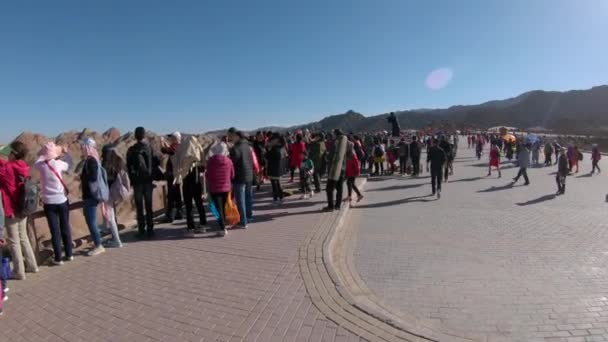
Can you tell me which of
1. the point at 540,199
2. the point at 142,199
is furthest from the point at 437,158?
the point at 142,199

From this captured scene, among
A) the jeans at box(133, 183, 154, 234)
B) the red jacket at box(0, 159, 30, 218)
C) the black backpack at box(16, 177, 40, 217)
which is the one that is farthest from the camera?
the jeans at box(133, 183, 154, 234)

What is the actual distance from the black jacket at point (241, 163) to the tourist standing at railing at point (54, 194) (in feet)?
8.85

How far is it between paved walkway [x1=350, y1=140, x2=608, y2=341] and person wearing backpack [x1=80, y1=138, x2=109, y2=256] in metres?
4.03

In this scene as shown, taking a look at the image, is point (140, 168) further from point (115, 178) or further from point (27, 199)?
point (27, 199)

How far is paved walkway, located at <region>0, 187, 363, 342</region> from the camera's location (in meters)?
3.70

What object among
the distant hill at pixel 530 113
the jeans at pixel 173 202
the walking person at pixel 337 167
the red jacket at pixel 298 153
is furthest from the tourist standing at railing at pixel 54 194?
the distant hill at pixel 530 113

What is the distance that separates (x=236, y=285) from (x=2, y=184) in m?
3.17

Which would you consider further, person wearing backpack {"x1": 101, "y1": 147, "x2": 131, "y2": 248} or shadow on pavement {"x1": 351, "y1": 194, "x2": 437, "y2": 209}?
shadow on pavement {"x1": 351, "y1": 194, "x2": 437, "y2": 209}

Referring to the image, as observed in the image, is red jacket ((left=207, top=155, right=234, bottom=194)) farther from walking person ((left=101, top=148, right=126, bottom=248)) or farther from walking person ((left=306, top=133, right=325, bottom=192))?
walking person ((left=306, top=133, right=325, bottom=192))

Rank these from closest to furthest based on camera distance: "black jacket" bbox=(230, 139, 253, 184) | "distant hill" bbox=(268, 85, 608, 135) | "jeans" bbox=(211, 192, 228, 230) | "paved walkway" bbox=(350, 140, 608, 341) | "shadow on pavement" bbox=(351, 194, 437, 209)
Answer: "paved walkway" bbox=(350, 140, 608, 341) → "jeans" bbox=(211, 192, 228, 230) → "black jacket" bbox=(230, 139, 253, 184) → "shadow on pavement" bbox=(351, 194, 437, 209) → "distant hill" bbox=(268, 85, 608, 135)

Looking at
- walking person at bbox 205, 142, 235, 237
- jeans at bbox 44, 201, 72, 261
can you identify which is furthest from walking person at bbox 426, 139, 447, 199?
jeans at bbox 44, 201, 72, 261

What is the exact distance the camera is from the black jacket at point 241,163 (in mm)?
7270

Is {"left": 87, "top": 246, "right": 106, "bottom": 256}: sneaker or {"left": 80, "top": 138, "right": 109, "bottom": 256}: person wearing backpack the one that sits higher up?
{"left": 80, "top": 138, "right": 109, "bottom": 256}: person wearing backpack

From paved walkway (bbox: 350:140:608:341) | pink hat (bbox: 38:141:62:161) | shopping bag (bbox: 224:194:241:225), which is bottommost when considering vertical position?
paved walkway (bbox: 350:140:608:341)
